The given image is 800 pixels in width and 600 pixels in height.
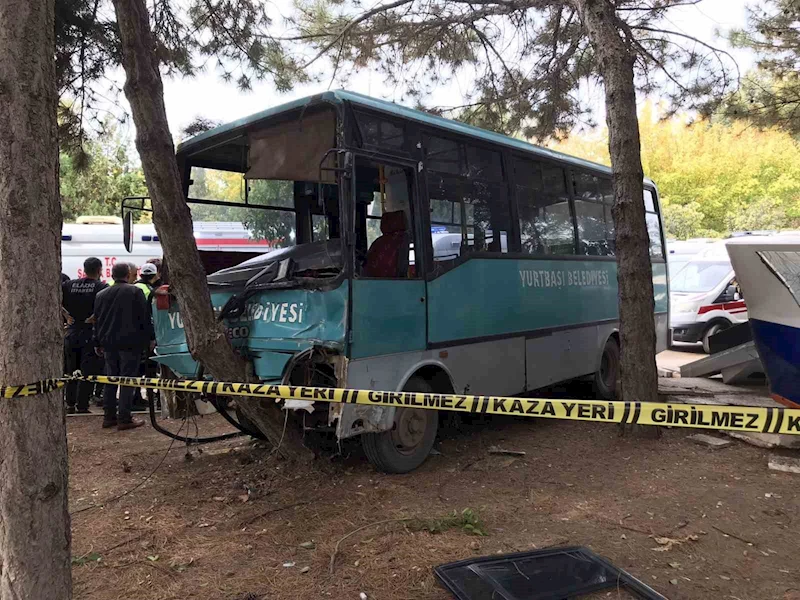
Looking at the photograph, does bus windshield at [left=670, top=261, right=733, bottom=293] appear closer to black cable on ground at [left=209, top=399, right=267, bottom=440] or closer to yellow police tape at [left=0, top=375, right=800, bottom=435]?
black cable on ground at [left=209, top=399, right=267, bottom=440]

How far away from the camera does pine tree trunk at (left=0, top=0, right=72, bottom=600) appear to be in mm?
2219

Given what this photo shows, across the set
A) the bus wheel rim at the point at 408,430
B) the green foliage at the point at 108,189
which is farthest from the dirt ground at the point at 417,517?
the green foliage at the point at 108,189

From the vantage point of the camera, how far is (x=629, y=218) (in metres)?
5.61

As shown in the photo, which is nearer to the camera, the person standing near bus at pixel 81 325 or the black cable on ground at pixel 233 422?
the black cable on ground at pixel 233 422

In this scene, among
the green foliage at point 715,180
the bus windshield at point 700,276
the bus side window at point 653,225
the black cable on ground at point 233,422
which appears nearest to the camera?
the black cable on ground at point 233,422

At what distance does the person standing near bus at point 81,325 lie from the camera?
7461 millimetres

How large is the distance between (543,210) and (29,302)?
5379mm

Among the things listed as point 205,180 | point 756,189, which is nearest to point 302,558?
point 205,180

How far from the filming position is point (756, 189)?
27.3 metres

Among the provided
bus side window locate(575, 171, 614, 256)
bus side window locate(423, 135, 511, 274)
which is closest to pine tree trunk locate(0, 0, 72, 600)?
bus side window locate(423, 135, 511, 274)

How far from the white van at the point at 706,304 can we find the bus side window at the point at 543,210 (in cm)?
687

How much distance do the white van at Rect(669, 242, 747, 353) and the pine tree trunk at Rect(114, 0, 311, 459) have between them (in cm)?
1094

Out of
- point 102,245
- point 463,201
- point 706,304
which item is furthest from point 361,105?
point 706,304

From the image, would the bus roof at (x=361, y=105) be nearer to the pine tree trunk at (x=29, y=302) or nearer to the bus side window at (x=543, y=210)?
the bus side window at (x=543, y=210)
